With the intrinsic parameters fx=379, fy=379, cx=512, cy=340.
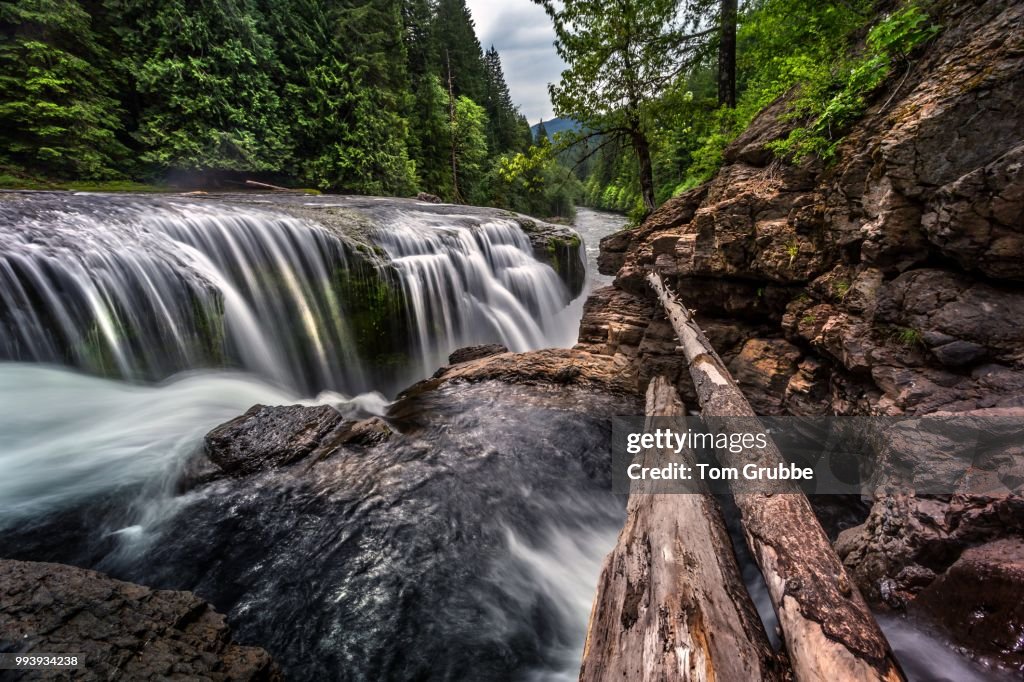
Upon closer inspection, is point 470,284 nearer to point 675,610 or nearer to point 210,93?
point 675,610

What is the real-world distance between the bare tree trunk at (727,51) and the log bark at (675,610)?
983cm

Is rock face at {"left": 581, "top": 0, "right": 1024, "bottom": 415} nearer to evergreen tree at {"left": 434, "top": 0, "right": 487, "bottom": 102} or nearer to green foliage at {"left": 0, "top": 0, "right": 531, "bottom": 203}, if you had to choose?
green foliage at {"left": 0, "top": 0, "right": 531, "bottom": 203}

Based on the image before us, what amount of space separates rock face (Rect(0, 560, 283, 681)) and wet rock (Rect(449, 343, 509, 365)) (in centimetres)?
599

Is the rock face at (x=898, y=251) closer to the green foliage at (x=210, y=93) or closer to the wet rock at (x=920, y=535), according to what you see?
the wet rock at (x=920, y=535)

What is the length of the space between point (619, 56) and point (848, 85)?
6.52 meters

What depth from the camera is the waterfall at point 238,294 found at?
5.36 m

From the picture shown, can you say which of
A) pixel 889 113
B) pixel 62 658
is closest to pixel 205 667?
pixel 62 658

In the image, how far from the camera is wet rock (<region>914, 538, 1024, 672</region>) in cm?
189

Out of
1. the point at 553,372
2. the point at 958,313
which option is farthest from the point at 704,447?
the point at 553,372

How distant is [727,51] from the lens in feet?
27.7

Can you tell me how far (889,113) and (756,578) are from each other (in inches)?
170

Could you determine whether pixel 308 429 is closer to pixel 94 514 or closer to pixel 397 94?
pixel 94 514

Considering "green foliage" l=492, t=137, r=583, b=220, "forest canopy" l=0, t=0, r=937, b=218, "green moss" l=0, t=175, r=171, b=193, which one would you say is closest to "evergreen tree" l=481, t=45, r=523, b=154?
"green foliage" l=492, t=137, r=583, b=220

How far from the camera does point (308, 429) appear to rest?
4.71 meters
